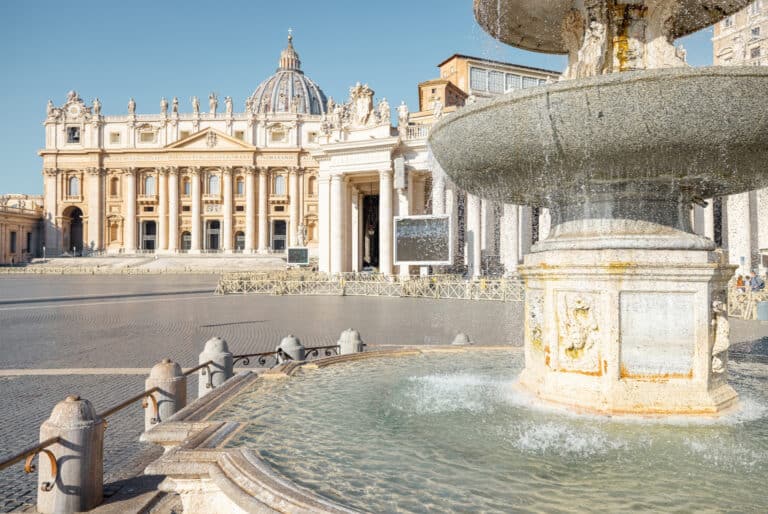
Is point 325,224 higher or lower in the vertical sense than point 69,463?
higher

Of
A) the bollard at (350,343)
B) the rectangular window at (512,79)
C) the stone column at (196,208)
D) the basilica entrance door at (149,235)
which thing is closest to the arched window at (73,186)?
the basilica entrance door at (149,235)

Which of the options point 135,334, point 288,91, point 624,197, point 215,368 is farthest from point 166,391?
point 288,91

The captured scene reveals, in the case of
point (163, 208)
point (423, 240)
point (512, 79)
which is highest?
point (512, 79)

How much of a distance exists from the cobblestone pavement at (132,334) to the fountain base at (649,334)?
3.37 meters

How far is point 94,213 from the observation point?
66.2m

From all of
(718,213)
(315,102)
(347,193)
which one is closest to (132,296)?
(347,193)

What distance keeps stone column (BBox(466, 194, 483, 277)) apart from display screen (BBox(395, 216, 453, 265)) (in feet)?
22.8

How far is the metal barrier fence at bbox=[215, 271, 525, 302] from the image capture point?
2236cm

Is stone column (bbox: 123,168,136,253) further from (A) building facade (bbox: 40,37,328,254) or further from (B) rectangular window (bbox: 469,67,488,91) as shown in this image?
(B) rectangular window (bbox: 469,67,488,91)

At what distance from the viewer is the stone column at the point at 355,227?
125 feet

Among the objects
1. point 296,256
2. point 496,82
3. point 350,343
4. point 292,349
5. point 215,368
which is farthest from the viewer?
point 496,82

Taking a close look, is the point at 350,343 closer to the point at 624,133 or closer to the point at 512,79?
the point at 624,133

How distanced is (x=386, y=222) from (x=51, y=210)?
52871mm

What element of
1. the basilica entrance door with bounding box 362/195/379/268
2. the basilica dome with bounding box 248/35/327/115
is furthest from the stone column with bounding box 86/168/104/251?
the basilica entrance door with bounding box 362/195/379/268
